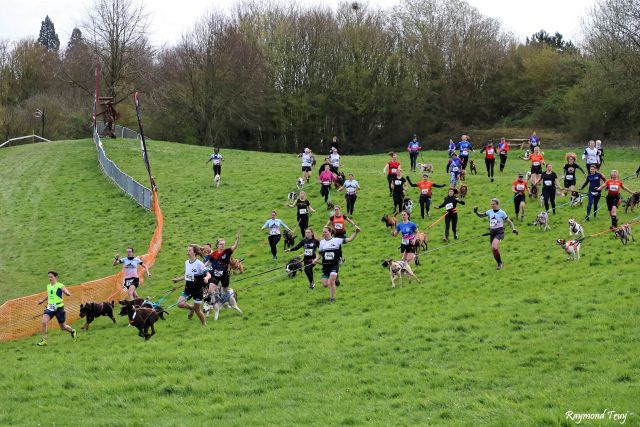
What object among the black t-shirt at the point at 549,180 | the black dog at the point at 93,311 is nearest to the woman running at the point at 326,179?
the black t-shirt at the point at 549,180

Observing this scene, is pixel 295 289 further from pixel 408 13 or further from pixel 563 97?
pixel 408 13

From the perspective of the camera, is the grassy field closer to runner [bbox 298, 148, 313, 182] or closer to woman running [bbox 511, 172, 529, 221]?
woman running [bbox 511, 172, 529, 221]

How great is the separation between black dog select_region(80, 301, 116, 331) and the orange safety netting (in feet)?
4.85

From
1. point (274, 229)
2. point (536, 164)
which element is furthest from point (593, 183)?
point (274, 229)

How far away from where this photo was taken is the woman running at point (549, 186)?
29625 mm

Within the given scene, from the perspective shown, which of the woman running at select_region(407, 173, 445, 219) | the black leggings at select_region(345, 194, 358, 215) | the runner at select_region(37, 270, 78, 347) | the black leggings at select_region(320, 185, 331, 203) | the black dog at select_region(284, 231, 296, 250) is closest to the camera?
the runner at select_region(37, 270, 78, 347)

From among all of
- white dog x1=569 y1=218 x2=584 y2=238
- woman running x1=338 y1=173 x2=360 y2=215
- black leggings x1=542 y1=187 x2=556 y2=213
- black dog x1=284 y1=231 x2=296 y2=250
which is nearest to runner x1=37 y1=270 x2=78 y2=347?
black dog x1=284 y1=231 x2=296 y2=250

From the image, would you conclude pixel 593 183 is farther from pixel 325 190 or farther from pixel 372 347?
pixel 372 347

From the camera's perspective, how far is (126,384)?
51.2ft

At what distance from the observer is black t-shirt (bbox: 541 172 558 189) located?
2961 centimetres

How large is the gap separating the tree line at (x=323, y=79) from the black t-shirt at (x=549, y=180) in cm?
4597

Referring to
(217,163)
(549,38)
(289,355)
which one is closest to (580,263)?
(289,355)

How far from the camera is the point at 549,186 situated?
2994cm

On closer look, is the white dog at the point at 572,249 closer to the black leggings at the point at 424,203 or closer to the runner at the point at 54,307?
the black leggings at the point at 424,203
